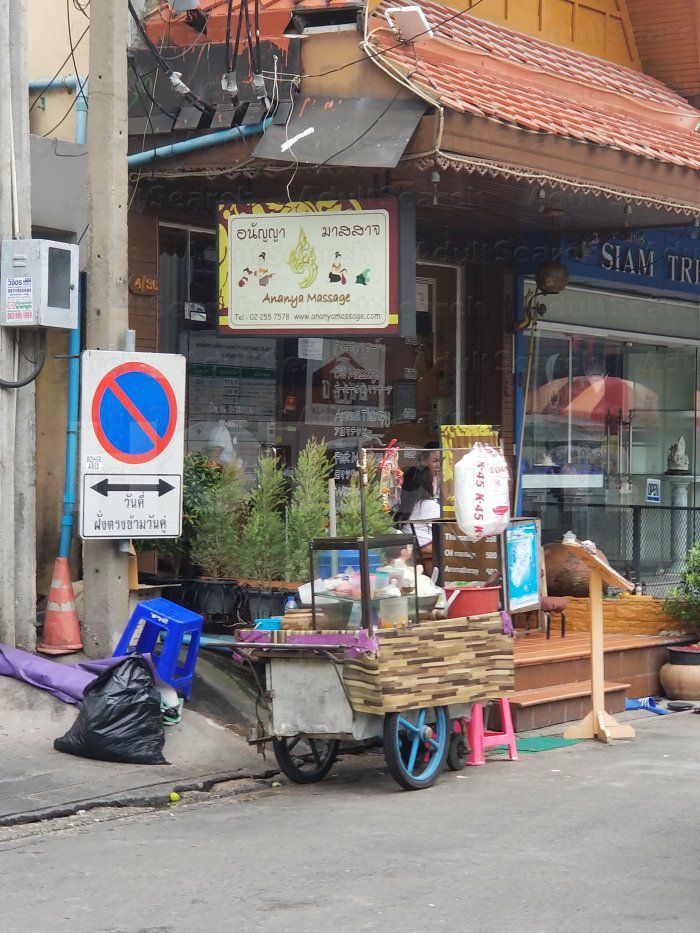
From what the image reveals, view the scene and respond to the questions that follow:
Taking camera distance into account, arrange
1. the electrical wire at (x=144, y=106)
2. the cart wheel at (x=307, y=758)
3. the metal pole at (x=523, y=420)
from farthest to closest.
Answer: the metal pole at (x=523, y=420) → the electrical wire at (x=144, y=106) → the cart wheel at (x=307, y=758)

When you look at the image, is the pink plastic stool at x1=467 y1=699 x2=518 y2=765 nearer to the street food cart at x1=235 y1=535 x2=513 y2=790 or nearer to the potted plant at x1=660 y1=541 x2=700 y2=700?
the street food cart at x1=235 y1=535 x2=513 y2=790

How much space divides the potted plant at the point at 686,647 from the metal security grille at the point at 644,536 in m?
0.48

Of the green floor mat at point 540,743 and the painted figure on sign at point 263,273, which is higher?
the painted figure on sign at point 263,273

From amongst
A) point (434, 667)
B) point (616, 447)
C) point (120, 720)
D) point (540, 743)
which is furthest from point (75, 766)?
point (616, 447)

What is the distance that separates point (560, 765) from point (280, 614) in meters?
2.44

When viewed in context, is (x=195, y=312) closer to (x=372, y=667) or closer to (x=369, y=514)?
(x=369, y=514)

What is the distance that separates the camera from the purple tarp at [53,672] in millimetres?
8688

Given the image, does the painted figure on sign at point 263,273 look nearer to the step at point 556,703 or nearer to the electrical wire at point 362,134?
the electrical wire at point 362,134

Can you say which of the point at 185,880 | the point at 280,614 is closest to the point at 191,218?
the point at 280,614

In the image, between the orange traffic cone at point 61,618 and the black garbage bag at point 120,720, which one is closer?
the black garbage bag at point 120,720

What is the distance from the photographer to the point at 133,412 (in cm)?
910

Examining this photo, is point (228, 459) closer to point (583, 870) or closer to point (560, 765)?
point (560, 765)

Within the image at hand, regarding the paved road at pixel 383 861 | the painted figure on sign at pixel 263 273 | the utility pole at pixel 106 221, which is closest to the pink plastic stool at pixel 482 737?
the paved road at pixel 383 861


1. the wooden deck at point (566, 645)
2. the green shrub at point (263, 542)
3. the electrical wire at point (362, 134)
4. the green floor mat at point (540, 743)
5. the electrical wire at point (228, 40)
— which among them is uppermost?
the electrical wire at point (228, 40)
